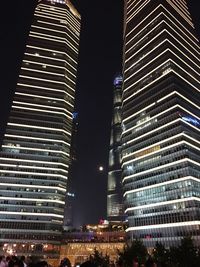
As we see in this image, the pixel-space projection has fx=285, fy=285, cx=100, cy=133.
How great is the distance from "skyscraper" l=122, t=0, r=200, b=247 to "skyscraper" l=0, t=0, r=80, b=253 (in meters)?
33.4

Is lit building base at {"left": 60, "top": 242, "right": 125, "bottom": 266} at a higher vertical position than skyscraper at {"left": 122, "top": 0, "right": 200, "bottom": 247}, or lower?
lower

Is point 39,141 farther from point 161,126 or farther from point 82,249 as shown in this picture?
point 161,126

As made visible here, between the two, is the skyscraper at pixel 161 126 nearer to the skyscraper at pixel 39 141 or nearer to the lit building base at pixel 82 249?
the lit building base at pixel 82 249

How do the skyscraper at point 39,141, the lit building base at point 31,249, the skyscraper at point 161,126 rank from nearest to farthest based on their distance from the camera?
1. the skyscraper at point 161,126
2. the lit building base at point 31,249
3. the skyscraper at point 39,141

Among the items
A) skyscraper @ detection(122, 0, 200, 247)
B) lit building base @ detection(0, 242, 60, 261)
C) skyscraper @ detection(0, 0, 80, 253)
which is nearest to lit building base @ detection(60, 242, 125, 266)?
lit building base @ detection(0, 242, 60, 261)

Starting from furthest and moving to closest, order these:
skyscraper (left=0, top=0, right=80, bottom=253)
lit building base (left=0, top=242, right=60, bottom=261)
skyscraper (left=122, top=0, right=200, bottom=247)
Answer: skyscraper (left=0, top=0, right=80, bottom=253) < lit building base (left=0, top=242, right=60, bottom=261) < skyscraper (left=122, top=0, right=200, bottom=247)

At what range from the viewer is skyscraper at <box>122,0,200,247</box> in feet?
332

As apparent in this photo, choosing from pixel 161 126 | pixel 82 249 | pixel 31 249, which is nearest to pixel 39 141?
pixel 31 249

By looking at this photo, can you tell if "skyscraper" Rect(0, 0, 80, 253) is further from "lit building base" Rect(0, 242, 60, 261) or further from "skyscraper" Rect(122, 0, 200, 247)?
"skyscraper" Rect(122, 0, 200, 247)

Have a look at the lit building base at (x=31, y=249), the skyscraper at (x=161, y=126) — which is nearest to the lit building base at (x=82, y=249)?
the lit building base at (x=31, y=249)

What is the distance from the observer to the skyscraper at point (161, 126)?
10106 cm

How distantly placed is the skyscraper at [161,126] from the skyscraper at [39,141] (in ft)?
110

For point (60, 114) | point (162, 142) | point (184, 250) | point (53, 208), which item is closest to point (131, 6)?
point (60, 114)

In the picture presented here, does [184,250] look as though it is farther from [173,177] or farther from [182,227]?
[173,177]
